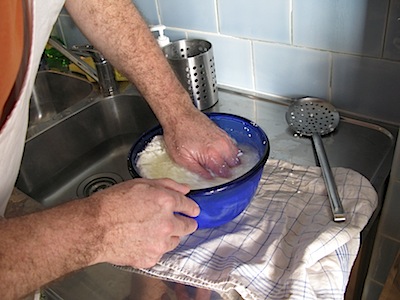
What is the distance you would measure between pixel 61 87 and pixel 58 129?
25cm

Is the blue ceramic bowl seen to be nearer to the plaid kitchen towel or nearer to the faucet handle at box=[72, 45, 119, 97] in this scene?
the plaid kitchen towel

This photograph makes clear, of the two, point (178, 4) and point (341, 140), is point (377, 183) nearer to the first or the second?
point (341, 140)

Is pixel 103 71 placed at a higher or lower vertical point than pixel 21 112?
lower

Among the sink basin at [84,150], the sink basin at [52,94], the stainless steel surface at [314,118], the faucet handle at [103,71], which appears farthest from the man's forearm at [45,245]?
the sink basin at [52,94]

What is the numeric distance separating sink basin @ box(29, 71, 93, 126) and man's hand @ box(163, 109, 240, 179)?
0.58 m

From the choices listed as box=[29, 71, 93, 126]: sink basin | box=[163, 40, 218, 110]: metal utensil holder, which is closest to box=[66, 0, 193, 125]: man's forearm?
box=[163, 40, 218, 110]: metal utensil holder

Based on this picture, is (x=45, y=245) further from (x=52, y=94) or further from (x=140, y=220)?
(x=52, y=94)

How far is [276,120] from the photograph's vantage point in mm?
857

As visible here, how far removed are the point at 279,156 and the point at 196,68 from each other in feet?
0.85

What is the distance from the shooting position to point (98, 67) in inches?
40.2

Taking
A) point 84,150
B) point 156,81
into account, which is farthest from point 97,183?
point 156,81

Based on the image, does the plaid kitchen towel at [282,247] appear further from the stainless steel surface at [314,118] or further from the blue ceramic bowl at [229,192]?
the stainless steel surface at [314,118]

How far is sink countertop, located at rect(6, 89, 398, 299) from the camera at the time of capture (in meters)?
0.55

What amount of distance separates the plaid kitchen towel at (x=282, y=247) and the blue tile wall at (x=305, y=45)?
0.22 metres
